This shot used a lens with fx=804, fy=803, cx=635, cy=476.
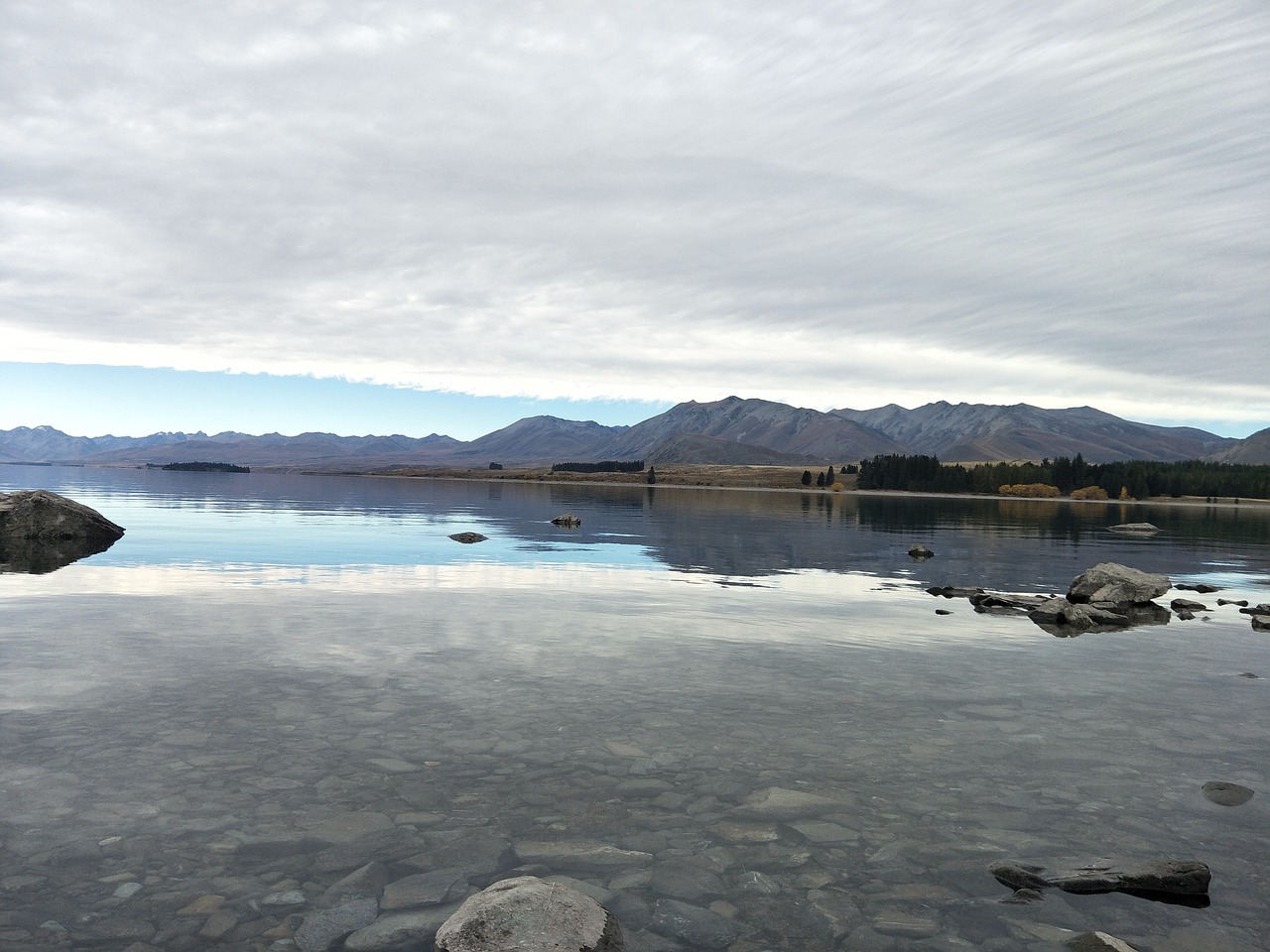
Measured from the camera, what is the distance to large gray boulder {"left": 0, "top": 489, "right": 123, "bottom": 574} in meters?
51.4

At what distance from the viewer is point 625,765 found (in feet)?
44.3

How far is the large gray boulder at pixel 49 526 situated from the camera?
51406mm

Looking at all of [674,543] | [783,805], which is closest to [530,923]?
[783,805]

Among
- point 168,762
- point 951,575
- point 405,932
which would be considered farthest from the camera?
point 951,575

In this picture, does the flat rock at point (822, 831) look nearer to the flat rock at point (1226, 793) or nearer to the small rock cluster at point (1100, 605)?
the flat rock at point (1226, 793)

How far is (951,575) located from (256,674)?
129 feet

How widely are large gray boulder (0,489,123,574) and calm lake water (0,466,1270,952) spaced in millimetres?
24150

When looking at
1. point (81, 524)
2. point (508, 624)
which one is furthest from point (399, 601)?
point (81, 524)

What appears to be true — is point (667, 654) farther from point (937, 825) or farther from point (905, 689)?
point (937, 825)

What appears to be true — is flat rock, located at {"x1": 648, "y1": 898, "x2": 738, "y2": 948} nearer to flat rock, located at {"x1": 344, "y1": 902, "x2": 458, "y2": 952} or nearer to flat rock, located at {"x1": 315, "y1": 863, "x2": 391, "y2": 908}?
flat rock, located at {"x1": 344, "y1": 902, "x2": 458, "y2": 952}

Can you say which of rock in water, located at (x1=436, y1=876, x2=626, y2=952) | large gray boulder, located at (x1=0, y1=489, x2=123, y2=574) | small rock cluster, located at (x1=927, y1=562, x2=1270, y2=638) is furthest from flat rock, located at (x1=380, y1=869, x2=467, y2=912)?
large gray boulder, located at (x1=0, y1=489, x2=123, y2=574)

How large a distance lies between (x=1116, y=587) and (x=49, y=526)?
63366mm

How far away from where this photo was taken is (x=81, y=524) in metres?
54.3

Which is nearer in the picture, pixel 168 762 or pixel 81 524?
pixel 168 762
